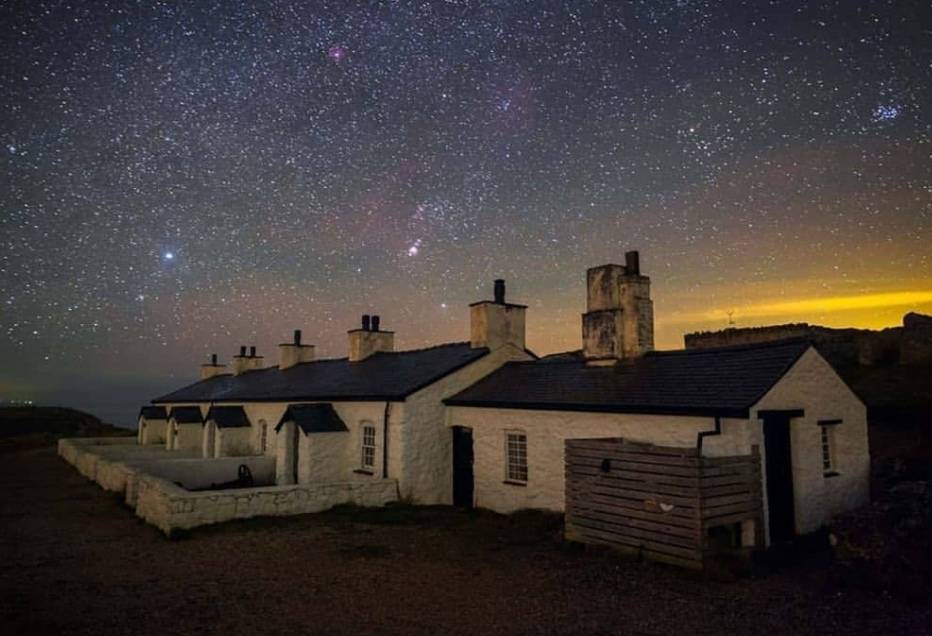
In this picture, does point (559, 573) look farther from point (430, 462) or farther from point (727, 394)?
point (430, 462)

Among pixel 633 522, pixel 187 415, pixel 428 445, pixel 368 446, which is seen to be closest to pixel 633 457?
pixel 633 522

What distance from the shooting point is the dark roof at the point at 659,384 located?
11586 mm

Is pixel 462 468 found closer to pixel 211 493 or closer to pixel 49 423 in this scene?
pixel 211 493

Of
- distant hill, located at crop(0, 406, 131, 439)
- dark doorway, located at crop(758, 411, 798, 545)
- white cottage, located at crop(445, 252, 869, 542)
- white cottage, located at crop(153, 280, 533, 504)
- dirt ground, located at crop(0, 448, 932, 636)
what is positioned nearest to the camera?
dirt ground, located at crop(0, 448, 932, 636)

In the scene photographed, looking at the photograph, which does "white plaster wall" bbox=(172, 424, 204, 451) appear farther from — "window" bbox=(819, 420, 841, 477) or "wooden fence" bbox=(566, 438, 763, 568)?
"window" bbox=(819, 420, 841, 477)

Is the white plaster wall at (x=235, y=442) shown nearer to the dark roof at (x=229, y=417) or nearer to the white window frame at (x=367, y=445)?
the dark roof at (x=229, y=417)

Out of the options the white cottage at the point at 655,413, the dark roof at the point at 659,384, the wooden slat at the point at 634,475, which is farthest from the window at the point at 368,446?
the wooden slat at the point at 634,475

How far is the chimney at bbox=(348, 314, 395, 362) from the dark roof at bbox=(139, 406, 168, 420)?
48.0 feet

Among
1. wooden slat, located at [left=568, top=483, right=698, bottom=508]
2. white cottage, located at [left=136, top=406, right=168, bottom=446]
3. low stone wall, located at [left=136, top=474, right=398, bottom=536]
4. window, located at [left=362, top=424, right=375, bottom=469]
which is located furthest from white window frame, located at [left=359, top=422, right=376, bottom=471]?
white cottage, located at [left=136, top=406, right=168, bottom=446]

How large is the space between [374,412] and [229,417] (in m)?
10.3

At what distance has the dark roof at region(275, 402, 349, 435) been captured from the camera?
745 inches

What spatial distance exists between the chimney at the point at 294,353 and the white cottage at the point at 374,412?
4.31 metres

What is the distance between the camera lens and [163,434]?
109 ft

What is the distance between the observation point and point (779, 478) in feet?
38.4
